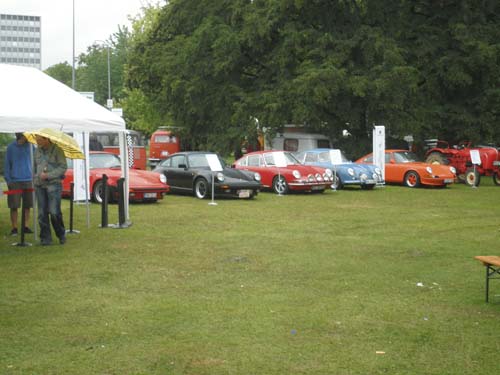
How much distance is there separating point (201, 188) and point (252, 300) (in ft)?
44.4

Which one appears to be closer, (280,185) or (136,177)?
(136,177)

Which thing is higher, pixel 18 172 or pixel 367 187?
pixel 18 172

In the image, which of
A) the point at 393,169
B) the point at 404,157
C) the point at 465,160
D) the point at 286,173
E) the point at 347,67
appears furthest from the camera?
the point at 347,67

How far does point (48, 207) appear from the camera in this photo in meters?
12.1

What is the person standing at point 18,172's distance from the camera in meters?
13.4

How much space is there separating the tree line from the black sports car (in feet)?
30.7

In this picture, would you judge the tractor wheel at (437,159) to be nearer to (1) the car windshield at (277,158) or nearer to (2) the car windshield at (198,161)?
(1) the car windshield at (277,158)

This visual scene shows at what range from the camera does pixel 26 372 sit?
5605 mm

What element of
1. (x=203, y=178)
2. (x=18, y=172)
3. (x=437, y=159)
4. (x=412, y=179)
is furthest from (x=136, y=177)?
(x=437, y=159)

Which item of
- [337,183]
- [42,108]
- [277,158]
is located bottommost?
[337,183]

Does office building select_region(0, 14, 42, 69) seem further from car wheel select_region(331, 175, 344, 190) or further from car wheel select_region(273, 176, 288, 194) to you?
car wheel select_region(273, 176, 288, 194)

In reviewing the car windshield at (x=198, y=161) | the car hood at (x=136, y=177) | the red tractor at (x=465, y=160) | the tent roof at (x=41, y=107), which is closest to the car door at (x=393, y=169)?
the red tractor at (x=465, y=160)

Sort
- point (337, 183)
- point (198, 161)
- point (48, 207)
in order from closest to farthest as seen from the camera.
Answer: point (48, 207)
point (198, 161)
point (337, 183)

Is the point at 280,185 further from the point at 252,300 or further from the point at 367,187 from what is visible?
the point at 252,300
